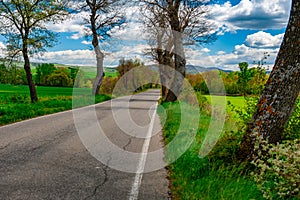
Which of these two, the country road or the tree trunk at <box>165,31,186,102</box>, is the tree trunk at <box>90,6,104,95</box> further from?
the country road

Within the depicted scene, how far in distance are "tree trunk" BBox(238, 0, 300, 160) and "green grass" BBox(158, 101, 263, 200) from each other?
1.93 ft

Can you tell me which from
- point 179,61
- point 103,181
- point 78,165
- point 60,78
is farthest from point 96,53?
point 60,78

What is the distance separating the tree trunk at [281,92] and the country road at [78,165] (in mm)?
2096

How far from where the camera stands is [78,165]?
21.7 feet

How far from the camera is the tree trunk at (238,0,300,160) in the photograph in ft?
17.6

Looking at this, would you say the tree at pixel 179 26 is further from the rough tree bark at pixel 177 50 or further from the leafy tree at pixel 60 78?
the leafy tree at pixel 60 78

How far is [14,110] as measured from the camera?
15031mm

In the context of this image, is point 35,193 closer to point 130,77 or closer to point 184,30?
point 184,30

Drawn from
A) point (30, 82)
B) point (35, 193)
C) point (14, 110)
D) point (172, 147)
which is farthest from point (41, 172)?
point (30, 82)

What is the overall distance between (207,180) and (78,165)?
9.58 feet

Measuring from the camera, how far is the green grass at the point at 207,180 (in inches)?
180

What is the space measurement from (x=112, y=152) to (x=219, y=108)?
8.06 m

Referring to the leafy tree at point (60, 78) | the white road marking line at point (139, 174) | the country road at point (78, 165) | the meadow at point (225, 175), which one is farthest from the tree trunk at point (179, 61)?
the leafy tree at point (60, 78)

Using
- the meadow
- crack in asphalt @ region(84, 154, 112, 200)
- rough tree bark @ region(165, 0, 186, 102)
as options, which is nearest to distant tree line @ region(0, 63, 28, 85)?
rough tree bark @ region(165, 0, 186, 102)
